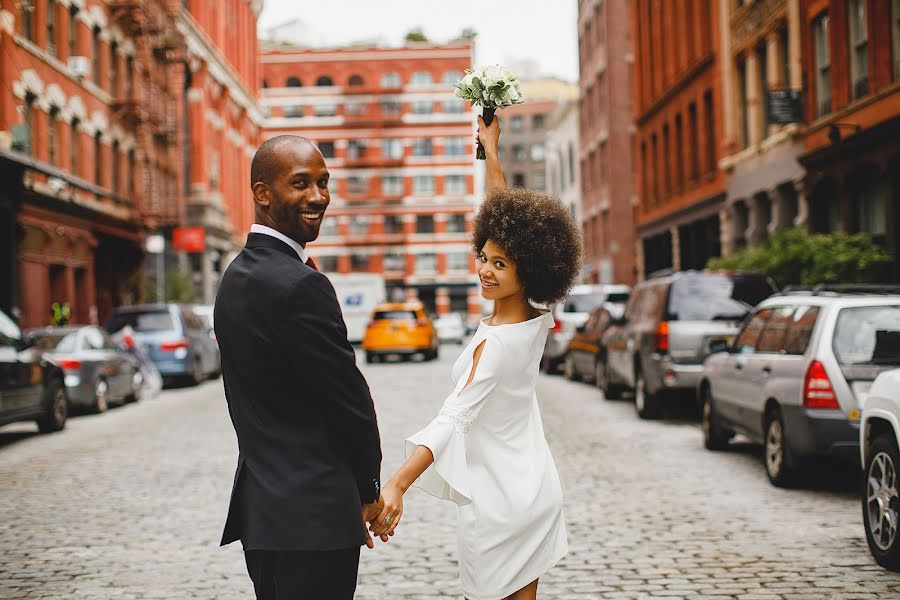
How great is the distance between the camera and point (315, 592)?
3086mm

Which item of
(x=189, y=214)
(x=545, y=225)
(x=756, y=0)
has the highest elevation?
(x=756, y=0)

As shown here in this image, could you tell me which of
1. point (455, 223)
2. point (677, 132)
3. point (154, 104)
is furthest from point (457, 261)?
point (154, 104)

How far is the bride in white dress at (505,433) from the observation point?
3.65 meters

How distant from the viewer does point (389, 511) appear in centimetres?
337

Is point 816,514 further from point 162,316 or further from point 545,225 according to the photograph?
point 162,316

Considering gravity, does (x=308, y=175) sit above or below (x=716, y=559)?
above

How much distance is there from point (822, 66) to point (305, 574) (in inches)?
970

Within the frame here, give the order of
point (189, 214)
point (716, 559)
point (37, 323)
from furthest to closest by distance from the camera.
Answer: point (189, 214) < point (37, 323) < point (716, 559)

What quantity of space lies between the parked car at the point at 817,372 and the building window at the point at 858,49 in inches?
564

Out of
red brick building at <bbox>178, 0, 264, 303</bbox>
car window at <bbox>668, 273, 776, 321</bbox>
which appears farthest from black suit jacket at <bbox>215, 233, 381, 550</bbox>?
red brick building at <bbox>178, 0, 264, 303</bbox>

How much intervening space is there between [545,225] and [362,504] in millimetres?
1204

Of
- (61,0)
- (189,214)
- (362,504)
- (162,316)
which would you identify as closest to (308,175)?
(362,504)

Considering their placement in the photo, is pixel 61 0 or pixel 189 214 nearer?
pixel 61 0

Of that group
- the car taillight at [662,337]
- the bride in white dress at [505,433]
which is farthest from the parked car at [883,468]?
the car taillight at [662,337]
